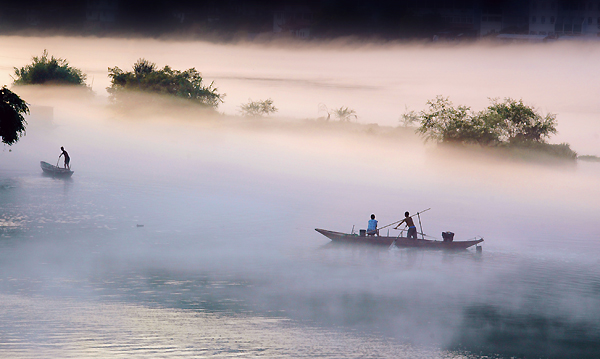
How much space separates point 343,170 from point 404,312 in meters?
111

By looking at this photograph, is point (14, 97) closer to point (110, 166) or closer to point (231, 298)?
point (231, 298)

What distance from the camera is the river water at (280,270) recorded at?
2434cm

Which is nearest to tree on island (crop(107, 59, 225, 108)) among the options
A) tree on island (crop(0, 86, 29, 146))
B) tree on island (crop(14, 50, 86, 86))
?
tree on island (crop(14, 50, 86, 86))

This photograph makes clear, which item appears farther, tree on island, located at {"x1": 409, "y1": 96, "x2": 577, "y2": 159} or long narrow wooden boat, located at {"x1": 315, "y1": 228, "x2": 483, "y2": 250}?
tree on island, located at {"x1": 409, "y1": 96, "x2": 577, "y2": 159}

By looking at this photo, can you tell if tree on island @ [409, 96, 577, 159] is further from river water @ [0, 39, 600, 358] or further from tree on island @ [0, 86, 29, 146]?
tree on island @ [0, 86, 29, 146]

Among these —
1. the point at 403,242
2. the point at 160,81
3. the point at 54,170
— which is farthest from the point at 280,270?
the point at 160,81

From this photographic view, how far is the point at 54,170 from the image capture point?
84.3 metres

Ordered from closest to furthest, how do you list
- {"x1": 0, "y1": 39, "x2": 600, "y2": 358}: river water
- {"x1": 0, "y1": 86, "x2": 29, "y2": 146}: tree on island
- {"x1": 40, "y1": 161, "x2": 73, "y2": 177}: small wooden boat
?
{"x1": 0, "y1": 39, "x2": 600, "y2": 358}: river water, {"x1": 0, "y1": 86, "x2": 29, "y2": 146}: tree on island, {"x1": 40, "y1": 161, "x2": 73, "y2": 177}: small wooden boat

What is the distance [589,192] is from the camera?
4508 inches

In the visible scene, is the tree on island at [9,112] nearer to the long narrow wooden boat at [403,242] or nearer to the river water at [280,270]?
the river water at [280,270]

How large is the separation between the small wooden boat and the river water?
86.8 inches

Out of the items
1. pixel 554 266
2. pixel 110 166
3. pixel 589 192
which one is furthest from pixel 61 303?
pixel 589 192

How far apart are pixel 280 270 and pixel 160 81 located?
103 meters

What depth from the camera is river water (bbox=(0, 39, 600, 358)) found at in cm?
2434
